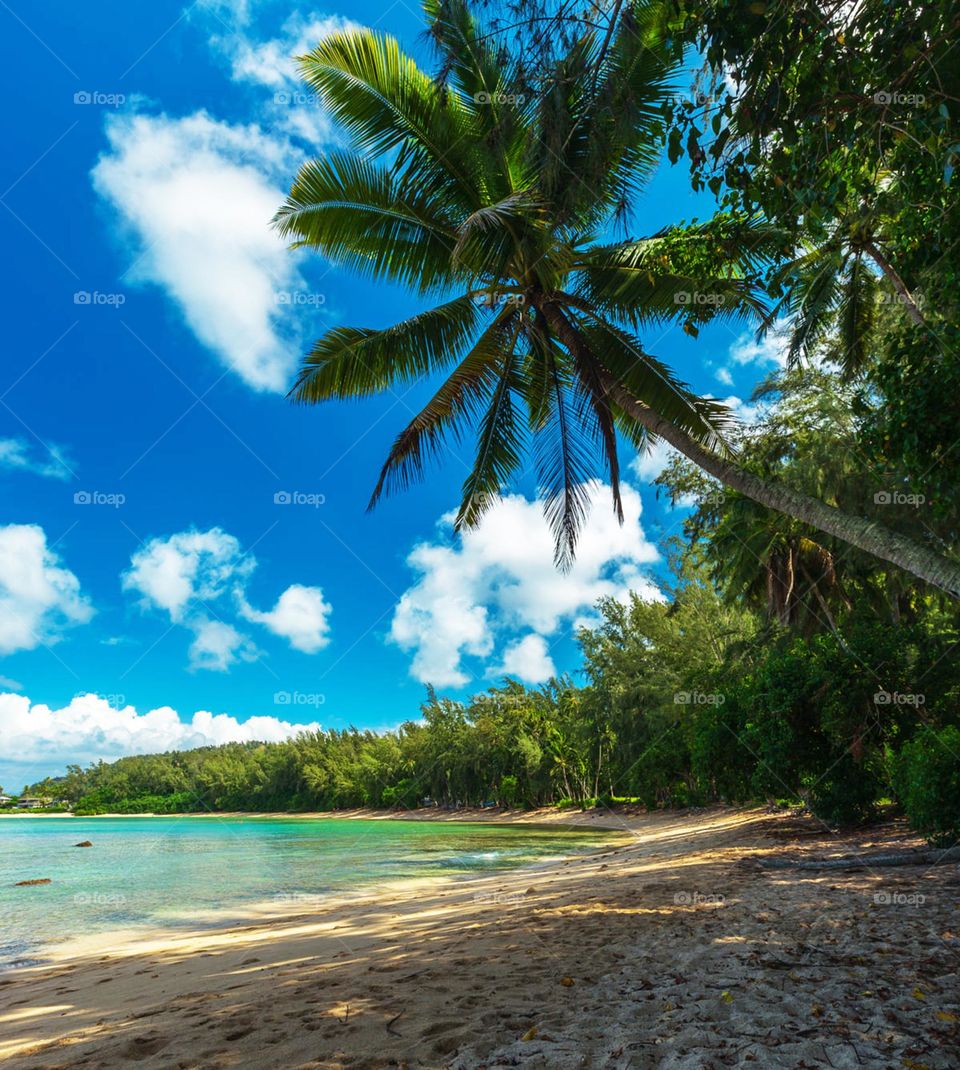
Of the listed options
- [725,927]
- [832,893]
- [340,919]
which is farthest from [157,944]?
[832,893]

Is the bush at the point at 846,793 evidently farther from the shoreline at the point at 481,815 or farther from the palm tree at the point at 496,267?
the shoreline at the point at 481,815

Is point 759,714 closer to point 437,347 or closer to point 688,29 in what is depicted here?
point 437,347

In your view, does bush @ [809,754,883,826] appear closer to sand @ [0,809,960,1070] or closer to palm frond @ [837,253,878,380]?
sand @ [0,809,960,1070]

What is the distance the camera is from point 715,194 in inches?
192

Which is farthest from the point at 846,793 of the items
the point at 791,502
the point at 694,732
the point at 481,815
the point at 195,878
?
the point at 481,815

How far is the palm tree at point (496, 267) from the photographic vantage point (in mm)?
8586

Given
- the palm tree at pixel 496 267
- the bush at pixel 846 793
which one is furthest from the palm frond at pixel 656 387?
the bush at pixel 846 793

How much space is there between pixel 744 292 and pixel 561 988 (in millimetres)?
8604

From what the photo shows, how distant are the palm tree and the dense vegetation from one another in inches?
1.8

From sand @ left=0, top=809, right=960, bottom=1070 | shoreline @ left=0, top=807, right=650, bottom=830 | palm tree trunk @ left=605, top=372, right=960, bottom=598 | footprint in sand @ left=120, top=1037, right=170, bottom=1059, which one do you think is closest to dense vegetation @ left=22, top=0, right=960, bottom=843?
palm tree trunk @ left=605, top=372, right=960, bottom=598

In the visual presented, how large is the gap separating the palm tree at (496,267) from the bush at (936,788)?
4.38 metres

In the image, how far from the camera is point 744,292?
9195 mm

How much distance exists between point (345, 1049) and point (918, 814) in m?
8.64

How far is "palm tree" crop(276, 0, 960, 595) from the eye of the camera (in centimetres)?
859
